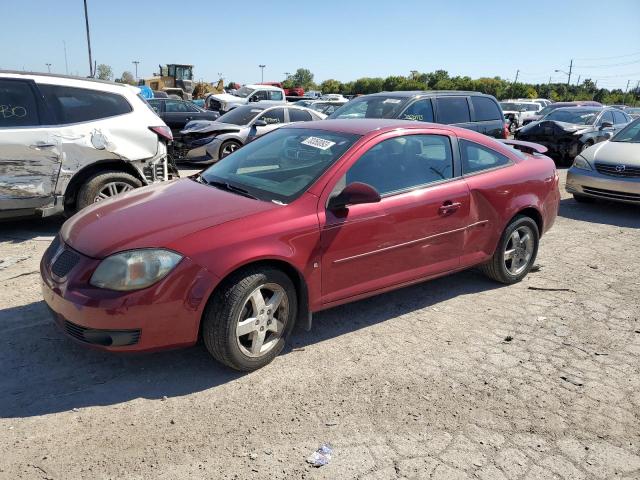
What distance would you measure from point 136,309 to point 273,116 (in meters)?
10.3

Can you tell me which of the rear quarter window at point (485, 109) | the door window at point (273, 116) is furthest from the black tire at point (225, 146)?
the rear quarter window at point (485, 109)

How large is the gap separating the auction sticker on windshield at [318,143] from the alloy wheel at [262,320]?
123 cm

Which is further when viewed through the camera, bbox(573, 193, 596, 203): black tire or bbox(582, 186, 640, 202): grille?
bbox(573, 193, 596, 203): black tire

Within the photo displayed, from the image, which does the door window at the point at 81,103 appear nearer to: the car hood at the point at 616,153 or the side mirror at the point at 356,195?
the side mirror at the point at 356,195

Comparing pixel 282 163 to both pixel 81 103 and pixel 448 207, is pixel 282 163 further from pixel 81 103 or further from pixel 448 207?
pixel 81 103

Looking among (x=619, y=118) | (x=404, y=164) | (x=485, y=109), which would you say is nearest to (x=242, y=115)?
(x=485, y=109)

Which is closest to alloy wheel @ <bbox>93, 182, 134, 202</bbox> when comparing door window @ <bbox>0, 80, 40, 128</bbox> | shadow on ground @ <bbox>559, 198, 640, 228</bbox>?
door window @ <bbox>0, 80, 40, 128</bbox>

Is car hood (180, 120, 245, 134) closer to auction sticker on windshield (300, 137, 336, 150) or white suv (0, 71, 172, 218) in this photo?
white suv (0, 71, 172, 218)

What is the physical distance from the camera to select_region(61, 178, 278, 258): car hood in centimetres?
315

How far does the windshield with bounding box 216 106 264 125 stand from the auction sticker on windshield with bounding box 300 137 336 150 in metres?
8.73

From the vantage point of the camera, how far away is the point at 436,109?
9109mm

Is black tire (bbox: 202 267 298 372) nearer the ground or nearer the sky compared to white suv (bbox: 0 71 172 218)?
nearer the ground

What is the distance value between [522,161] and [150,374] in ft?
12.4

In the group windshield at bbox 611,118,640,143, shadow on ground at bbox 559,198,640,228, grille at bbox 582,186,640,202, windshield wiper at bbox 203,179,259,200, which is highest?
windshield at bbox 611,118,640,143
